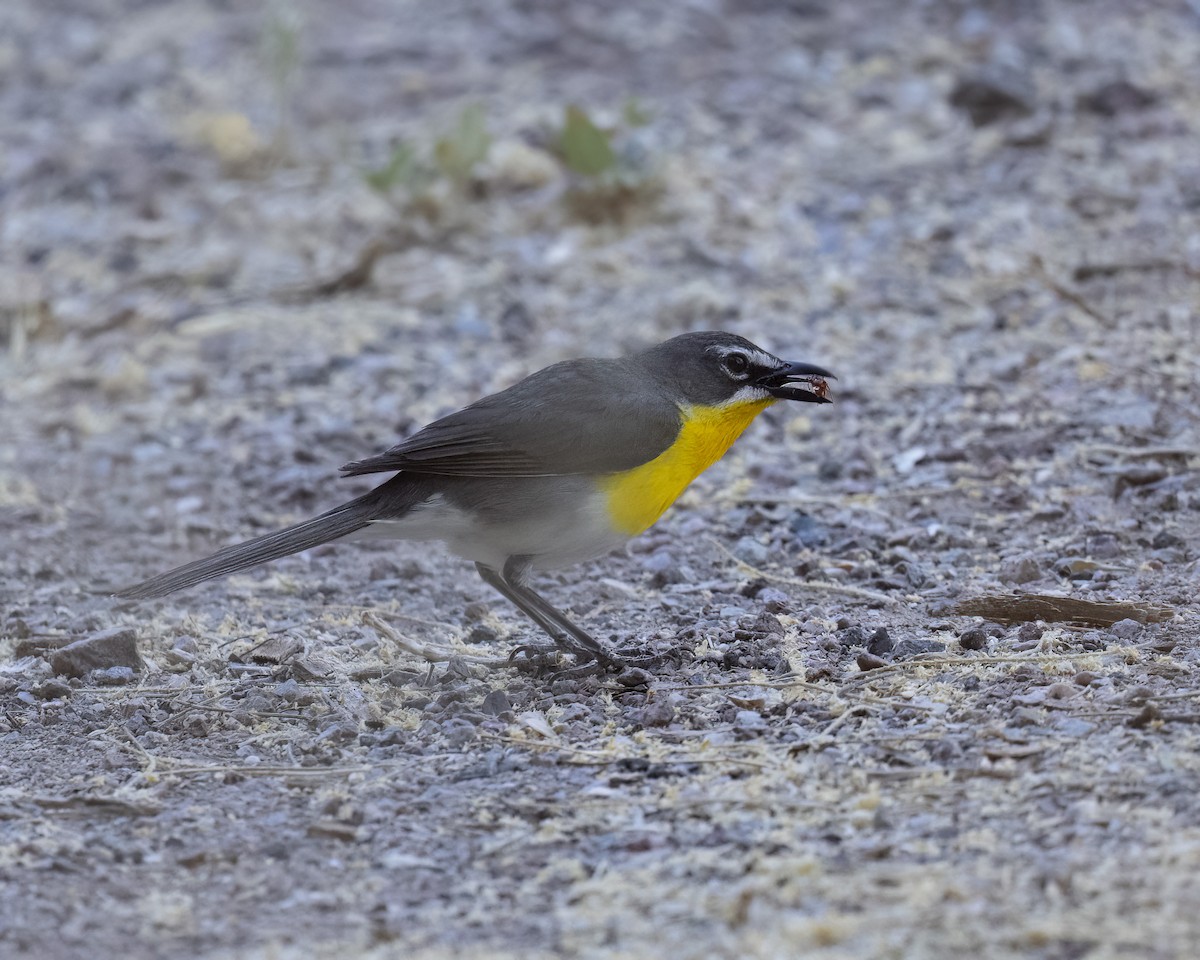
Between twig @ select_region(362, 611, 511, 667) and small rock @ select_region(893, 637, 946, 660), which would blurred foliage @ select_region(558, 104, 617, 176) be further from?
small rock @ select_region(893, 637, 946, 660)

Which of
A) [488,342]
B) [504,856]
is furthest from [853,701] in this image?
[488,342]

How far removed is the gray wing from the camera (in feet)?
18.6

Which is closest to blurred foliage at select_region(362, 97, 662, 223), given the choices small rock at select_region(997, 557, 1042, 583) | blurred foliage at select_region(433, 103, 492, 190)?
blurred foliage at select_region(433, 103, 492, 190)

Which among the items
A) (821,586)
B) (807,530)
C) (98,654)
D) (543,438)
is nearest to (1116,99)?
(807,530)

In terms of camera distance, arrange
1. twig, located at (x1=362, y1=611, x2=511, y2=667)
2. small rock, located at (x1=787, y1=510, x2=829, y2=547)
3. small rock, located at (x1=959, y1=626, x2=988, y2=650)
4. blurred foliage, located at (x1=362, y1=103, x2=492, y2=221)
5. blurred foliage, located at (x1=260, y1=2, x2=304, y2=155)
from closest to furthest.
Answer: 1. small rock, located at (x1=959, y1=626, x2=988, y2=650)
2. twig, located at (x1=362, y1=611, x2=511, y2=667)
3. small rock, located at (x1=787, y1=510, x2=829, y2=547)
4. blurred foliage, located at (x1=362, y1=103, x2=492, y2=221)
5. blurred foliage, located at (x1=260, y1=2, x2=304, y2=155)

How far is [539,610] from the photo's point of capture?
5.91 m

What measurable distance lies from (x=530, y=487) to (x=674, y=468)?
1.84ft

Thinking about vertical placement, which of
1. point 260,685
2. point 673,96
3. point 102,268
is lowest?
point 260,685

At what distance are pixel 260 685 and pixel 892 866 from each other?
8.39ft

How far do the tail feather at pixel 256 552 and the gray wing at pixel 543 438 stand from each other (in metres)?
0.21

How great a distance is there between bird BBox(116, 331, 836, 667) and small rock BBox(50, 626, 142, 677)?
16 centimetres

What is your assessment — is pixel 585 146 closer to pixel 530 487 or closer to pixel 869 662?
pixel 530 487

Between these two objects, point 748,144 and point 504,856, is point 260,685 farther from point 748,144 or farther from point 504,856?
point 748,144

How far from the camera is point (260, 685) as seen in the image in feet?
18.1
